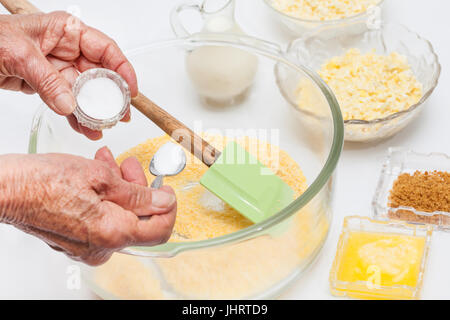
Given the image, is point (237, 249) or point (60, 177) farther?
point (237, 249)

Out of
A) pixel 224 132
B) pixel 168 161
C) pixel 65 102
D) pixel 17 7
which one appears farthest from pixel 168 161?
pixel 17 7

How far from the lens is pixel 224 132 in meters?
1.44

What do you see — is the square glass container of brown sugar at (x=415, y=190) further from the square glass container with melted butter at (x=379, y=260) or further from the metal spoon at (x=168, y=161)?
the metal spoon at (x=168, y=161)

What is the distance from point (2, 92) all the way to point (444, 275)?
109cm

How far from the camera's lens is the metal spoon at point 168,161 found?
129 centimetres

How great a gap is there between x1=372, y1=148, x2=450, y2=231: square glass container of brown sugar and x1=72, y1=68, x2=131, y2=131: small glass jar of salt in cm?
51

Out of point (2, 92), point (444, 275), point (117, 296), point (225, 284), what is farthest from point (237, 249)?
point (2, 92)

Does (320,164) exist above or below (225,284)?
above

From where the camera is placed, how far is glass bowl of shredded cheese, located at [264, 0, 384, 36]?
1.52 m

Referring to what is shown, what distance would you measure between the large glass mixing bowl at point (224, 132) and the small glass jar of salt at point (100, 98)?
127mm

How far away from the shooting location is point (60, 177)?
91 centimetres

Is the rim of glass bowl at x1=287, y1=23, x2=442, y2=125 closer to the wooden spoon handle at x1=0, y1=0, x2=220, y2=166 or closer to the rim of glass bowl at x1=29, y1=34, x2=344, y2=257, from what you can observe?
the rim of glass bowl at x1=29, y1=34, x2=344, y2=257

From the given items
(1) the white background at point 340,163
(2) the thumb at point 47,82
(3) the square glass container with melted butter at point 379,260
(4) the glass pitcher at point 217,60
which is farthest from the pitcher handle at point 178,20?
(3) the square glass container with melted butter at point 379,260
